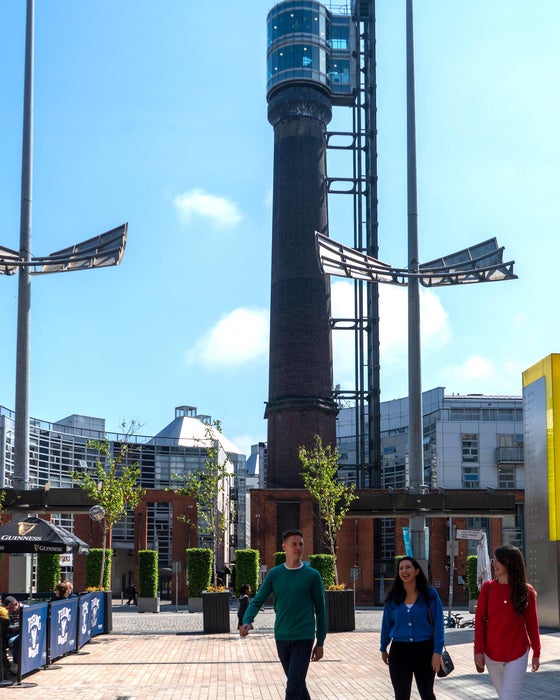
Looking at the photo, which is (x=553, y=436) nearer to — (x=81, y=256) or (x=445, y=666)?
(x=81, y=256)

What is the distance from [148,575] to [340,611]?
16383 millimetres

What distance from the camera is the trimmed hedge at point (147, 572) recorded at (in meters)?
38.2

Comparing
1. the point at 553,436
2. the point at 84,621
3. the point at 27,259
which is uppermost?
the point at 27,259

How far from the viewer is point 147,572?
129ft

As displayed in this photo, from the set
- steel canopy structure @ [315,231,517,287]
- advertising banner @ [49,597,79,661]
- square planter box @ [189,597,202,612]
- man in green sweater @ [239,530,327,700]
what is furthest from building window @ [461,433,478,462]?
man in green sweater @ [239,530,327,700]

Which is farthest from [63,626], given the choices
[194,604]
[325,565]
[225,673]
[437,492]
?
[194,604]

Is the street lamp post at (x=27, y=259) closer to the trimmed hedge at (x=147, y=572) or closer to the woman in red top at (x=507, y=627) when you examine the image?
the trimmed hedge at (x=147, y=572)

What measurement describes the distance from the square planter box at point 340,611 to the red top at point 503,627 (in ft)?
56.7

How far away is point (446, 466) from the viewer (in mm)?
79250

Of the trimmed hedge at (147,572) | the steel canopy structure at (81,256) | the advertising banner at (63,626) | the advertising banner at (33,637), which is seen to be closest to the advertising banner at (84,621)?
the advertising banner at (63,626)

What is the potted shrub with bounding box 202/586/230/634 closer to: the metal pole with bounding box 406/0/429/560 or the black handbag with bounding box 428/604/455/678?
the metal pole with bounding box 406/0/429/560

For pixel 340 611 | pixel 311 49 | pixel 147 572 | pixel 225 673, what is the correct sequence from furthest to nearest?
pixel 311 49 < pixel 147 572 < pixel 340 611 < pixel 225 673

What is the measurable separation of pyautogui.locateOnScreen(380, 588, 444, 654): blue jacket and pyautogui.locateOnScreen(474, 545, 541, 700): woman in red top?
31 cm

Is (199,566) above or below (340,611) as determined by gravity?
above
